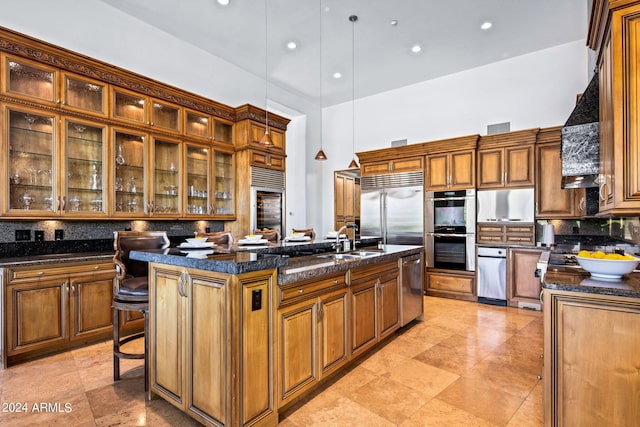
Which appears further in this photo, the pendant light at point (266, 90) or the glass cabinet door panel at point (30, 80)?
the pendant light at point (266, 90)

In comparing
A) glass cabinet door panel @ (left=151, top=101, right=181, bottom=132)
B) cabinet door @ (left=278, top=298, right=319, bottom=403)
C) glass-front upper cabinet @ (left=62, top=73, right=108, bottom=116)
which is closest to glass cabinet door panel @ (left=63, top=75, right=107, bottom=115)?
glass-front upper cabinet @ (left=62, top=73, right=108, bottom=116)

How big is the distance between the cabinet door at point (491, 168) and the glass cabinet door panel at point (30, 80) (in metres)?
5.62

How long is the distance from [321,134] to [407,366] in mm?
5687

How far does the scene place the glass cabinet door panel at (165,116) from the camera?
4.18 meters

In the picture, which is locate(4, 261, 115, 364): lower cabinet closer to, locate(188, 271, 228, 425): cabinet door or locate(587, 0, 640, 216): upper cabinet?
locate(188, 271, 228, 425): cabinet door

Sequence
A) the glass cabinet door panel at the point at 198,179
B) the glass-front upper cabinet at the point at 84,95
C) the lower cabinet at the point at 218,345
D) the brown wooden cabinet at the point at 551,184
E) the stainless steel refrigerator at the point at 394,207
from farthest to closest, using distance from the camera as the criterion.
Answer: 1. the stainless steel refrigerator at the point at 394,207
2. the glass cabinet door panel at the point at 198,179
3. the brown wooden cabinet at the point at 551,184
4. the glass-front upper cabinet at the point at 84,95
5. the lower cabinet at the point at 218,345

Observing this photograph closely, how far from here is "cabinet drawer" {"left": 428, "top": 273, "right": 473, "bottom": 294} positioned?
513cm

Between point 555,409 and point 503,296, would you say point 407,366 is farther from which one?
point 503,296

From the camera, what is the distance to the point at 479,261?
16.5ft

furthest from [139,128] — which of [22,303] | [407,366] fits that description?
[407,366]

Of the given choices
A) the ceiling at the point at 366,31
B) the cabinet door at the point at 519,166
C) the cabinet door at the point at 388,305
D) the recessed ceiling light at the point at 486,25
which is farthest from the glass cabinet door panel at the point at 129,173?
the cabinet door at the point at 519,166

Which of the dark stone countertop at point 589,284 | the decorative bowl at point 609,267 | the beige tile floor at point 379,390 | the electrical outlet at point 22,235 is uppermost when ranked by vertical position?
the electrical outlet at point 22,235

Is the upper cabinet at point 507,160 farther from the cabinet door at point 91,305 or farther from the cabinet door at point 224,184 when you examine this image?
the cabinet door at point 91,305

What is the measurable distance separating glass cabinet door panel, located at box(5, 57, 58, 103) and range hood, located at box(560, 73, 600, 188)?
4.87 meters
